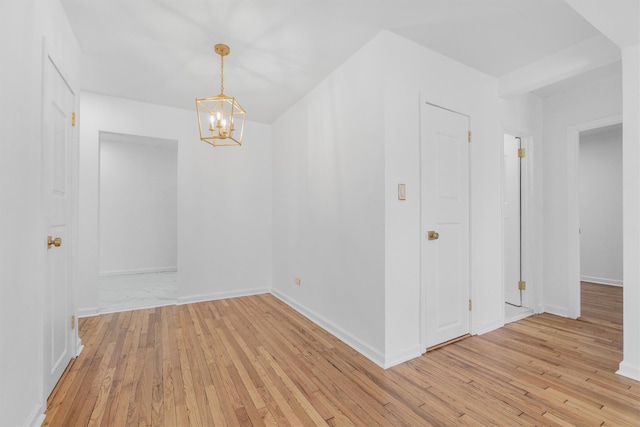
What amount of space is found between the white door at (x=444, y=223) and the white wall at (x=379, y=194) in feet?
0.34

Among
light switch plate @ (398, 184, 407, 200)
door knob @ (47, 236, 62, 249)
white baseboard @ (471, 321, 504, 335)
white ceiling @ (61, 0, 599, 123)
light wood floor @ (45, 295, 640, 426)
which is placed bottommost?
light wood floor @ (45, 295, 640, 426)

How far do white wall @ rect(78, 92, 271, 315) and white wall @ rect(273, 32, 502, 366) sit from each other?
112 centimetres

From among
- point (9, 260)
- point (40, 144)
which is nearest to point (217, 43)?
point (40, 144)

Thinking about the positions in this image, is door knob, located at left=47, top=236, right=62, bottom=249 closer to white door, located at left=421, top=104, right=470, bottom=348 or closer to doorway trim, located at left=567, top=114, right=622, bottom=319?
white door, located at left=421, top=104, right=470, bottom=348

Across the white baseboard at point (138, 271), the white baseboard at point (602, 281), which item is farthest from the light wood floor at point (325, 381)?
the white baseboard at point (138, 271)

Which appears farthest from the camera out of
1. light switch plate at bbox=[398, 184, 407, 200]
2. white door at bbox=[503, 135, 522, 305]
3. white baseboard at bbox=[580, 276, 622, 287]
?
white baseboard at bbox=[580, 276, 622, 287]

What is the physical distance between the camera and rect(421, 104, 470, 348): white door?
262cm

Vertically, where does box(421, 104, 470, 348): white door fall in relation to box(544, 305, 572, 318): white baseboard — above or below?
above

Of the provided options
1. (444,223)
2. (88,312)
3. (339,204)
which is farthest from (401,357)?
(88,312)

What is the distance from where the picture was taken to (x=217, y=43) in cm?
260

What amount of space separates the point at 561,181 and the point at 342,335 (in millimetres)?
3200

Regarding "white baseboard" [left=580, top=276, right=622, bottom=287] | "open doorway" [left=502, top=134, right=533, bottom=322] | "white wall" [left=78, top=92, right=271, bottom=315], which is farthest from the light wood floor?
"white baseboard" [left=580, top=276, right=622, bottom=287]

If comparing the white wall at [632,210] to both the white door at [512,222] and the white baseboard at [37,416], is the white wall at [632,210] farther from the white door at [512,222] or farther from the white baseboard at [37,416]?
the white baseboard at [37,416]

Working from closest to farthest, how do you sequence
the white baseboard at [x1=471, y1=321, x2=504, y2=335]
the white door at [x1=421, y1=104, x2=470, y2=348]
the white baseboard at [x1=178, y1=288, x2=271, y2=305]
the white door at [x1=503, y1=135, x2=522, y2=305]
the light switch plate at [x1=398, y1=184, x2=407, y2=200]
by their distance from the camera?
the light switch plate at [x1=398, y1=184, x2=407, y2=200]
the white door at [x1=421, y1=104, x2=470, y2=348]
the white baseboard at [x1=471, y1=321, x2=504, y2=335]
the white door at [x1=503, y1=135, x2=522, y2=305]
the white baseboard at [x1=178, y1=288, x2=271, y2=305]
